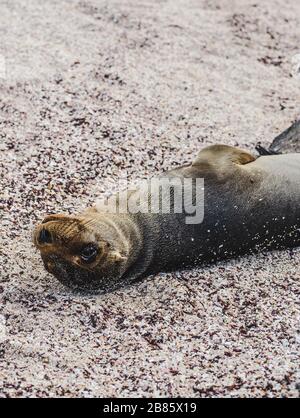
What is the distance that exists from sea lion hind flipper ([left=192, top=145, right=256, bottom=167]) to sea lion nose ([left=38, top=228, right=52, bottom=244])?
0.99 metres

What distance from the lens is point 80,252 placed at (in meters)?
2.95

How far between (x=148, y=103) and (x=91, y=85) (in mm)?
423

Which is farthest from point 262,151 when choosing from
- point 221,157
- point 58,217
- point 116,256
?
point 58,217

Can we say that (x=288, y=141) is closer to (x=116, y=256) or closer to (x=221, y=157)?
(x=221, y=157)

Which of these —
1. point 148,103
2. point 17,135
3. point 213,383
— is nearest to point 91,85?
point 148,103

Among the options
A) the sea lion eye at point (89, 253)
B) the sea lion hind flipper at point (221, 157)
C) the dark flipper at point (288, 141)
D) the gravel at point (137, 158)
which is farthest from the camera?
the dark flipper at point (288, 141)

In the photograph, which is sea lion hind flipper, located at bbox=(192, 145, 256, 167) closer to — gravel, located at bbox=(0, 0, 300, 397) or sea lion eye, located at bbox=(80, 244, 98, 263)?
gravel, located at bbox=(0, 0, 300, 397)

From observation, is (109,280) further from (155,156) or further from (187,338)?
(155,156)

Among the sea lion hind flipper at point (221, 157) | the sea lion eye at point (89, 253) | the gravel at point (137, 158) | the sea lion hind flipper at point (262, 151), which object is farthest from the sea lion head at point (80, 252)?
the sea lion hind flipper at point (262, 151)

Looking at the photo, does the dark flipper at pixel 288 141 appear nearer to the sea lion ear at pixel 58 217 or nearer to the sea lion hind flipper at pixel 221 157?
the sea lion hind flipper at pixel 221 157

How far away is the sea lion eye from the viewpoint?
9.68 feet

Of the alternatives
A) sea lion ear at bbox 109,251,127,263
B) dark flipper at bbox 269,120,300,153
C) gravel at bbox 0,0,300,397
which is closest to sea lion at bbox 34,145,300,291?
sea lion ear at bbox 109,251,127,263

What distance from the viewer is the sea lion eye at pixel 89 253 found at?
2.95 m

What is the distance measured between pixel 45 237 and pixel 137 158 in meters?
1.24
